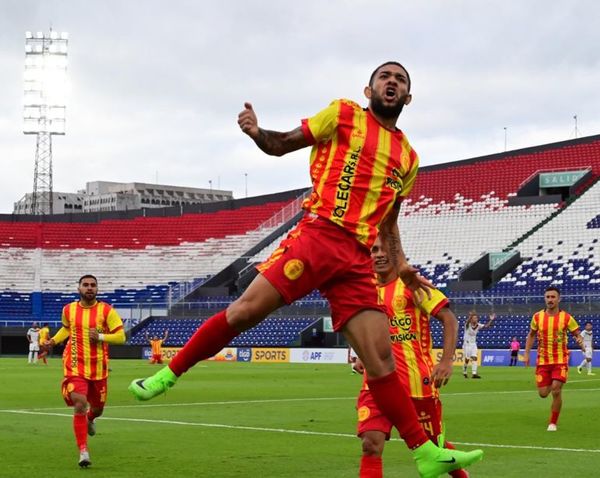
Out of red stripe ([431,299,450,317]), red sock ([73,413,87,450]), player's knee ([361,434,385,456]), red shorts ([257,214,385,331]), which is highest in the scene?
red shorts ([257,214,385,331])

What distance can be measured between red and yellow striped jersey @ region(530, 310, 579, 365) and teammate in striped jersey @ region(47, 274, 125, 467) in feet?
23.6

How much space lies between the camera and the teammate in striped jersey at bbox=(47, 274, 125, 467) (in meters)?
→ 13.1

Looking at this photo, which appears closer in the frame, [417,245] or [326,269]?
[326,269]

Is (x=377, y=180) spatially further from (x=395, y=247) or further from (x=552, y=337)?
(x=552, y=337)

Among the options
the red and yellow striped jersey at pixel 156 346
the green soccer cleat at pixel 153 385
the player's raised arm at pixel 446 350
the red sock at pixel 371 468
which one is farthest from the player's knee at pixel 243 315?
the red and yellow striped jersey at pixel 156 346

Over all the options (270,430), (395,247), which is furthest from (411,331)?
(270,430)

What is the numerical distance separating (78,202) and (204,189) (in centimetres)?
2411

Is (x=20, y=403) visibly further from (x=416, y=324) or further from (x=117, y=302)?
(x=117, y=302)

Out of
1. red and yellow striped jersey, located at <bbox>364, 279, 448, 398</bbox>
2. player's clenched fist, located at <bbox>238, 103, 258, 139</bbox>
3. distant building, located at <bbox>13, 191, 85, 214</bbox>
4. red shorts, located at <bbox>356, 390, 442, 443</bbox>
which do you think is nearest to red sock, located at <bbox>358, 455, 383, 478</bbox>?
red shorts, located at <bbox>356, 390, 442, 443</bbox>

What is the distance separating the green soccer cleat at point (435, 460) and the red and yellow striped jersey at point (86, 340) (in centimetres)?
707

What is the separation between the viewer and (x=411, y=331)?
9.55 metres

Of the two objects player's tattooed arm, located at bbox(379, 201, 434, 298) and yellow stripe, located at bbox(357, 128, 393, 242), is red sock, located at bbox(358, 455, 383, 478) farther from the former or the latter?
yellow stripe, located at bbox(357, 128, 393, 242)

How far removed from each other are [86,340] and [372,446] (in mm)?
5898

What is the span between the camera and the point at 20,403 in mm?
22531
